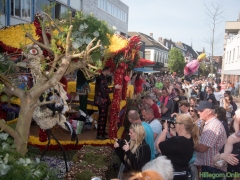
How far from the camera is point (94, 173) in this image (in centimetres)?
391

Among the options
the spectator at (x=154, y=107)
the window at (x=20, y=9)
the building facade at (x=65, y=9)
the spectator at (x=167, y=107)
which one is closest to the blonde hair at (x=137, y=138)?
the building facade at (x=65, y=9)

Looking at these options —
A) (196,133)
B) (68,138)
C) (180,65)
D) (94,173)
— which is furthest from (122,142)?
(180,65)

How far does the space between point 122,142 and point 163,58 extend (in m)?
53.0

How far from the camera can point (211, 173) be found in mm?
3732

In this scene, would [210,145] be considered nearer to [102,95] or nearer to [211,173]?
[211,173]

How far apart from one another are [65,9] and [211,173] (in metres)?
3.90

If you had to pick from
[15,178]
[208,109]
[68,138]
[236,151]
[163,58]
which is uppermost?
[163,58]

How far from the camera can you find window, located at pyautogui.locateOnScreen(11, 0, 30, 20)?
12.8 metres

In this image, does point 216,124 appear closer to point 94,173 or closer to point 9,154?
point 94,173

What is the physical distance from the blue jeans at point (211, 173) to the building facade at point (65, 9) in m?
3.44

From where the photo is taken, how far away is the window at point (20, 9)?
12816 mm

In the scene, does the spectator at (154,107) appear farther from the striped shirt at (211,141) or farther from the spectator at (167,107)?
the striped shirt at (211,141)

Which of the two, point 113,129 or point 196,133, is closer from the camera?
point 196,133

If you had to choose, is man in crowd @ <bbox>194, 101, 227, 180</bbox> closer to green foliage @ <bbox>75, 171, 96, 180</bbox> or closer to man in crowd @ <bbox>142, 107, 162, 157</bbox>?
man in crowd @ <bbox>142, 107, 162, 157</bbox>
